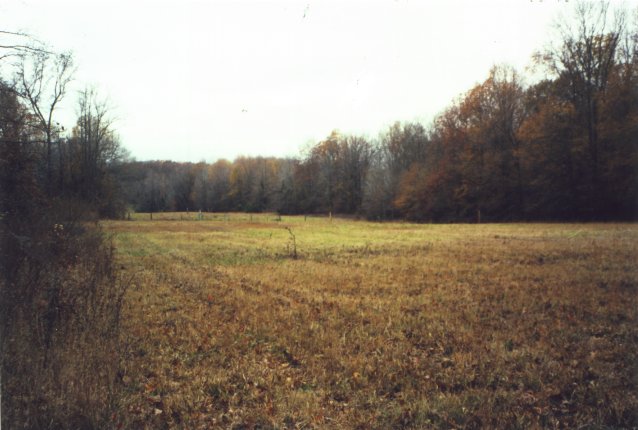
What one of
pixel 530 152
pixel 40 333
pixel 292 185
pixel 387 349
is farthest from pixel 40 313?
pixel 292 185

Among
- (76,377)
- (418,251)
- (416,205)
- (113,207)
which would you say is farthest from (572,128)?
(113,207)

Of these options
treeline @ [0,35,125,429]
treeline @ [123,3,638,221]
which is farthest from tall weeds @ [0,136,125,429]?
treeline @ [123,3,638,221]

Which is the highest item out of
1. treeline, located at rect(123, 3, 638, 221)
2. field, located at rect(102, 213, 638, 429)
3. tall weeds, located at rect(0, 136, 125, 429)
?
treeline, located at rect(123, 3, 638, 221)

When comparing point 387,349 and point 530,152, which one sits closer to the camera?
point 387,349

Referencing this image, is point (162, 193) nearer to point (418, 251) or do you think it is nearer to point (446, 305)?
point (418, 251)

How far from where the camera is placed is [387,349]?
5.88 m

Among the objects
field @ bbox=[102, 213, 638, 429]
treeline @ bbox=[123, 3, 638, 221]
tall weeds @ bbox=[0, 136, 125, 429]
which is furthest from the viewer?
treeline @ bbox=[123, 3, 638, 221]

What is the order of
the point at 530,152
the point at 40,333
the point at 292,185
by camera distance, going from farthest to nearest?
1. the point at 292,185
2. the point at 530,152
3. the point at 40,333

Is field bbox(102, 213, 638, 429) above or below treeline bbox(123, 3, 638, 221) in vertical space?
below

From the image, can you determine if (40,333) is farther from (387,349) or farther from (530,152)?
(530,152)

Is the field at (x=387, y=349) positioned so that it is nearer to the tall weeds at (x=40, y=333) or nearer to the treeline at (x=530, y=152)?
the tall weeds at (x=40, y=333)

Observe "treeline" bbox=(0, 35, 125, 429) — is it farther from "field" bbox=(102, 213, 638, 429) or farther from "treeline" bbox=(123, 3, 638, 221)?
"treeline" bbox=(123, 3, 638, 221)

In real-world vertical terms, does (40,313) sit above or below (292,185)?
below

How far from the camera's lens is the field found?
4121 mm
